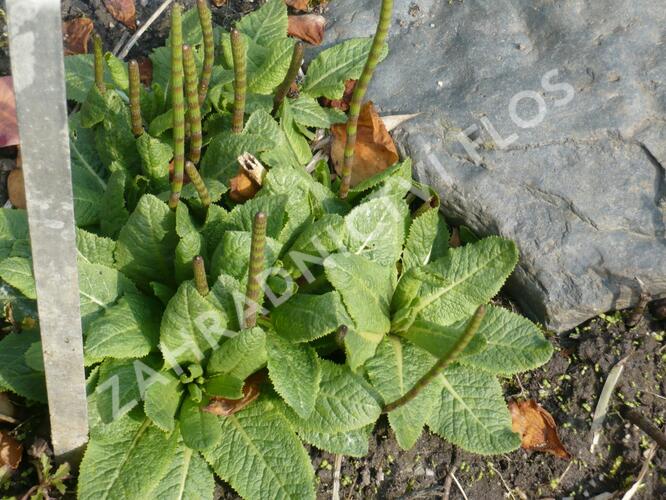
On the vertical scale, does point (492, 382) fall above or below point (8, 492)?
above

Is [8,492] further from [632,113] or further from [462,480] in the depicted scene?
[632,113]

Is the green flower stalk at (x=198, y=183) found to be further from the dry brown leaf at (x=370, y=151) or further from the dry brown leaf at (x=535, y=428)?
the dry brown leaf at (x=535, y=428)

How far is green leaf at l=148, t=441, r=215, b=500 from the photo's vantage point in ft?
8.77

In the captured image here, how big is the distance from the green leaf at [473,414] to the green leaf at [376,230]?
1.58 feet

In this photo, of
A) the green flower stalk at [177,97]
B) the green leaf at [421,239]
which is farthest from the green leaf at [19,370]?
the green leaf at [421,239]

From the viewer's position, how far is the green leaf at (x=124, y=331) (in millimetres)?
2584

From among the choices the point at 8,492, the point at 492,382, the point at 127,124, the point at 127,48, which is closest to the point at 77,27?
the point at 127,48

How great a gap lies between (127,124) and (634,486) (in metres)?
2.29

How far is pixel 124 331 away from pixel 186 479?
0.52 meters

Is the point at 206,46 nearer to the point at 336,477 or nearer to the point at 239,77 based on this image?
the point at 239,77

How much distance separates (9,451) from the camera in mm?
2770

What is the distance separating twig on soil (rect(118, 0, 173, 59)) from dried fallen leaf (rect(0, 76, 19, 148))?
523 millimetres

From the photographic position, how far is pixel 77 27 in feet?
12.6

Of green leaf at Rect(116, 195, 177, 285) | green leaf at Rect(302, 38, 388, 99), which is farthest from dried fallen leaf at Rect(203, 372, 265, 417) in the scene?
green leaf at Rect(302, 38, 388, 99)
